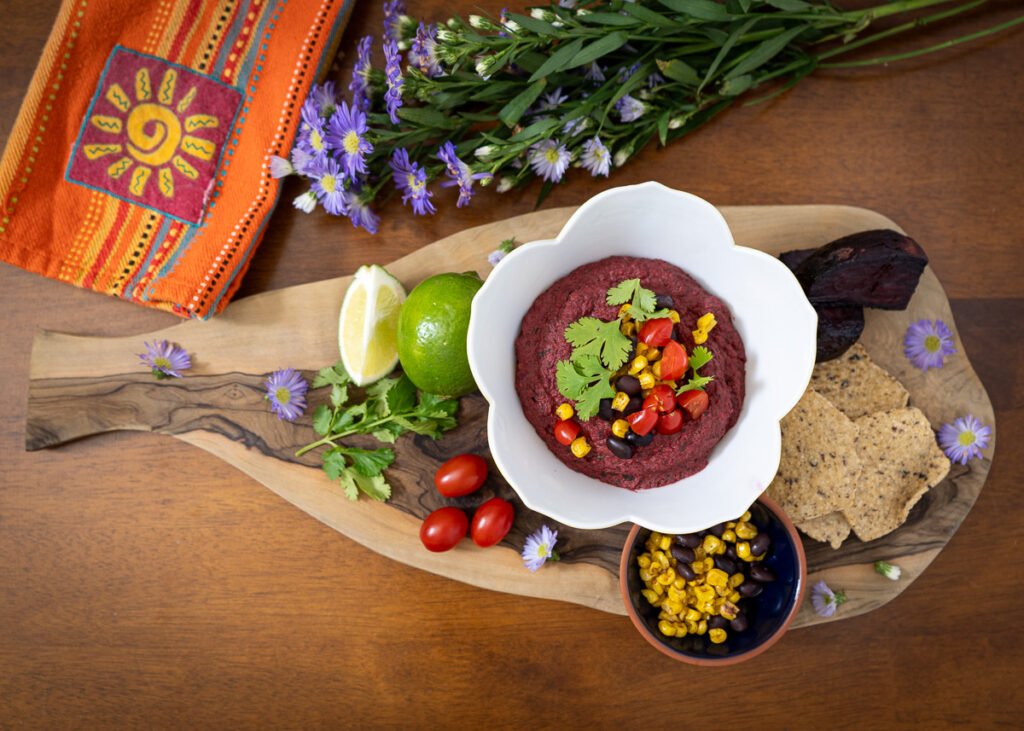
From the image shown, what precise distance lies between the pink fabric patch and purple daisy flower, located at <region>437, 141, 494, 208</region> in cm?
66

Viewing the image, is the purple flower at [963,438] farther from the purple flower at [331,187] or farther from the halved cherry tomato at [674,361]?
the purple flower at [331,187]

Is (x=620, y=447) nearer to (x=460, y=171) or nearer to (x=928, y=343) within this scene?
(x=460, y=171)

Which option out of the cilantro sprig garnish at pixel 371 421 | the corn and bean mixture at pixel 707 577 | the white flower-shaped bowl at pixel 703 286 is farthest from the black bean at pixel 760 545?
the cilantro sprig garnish at pixel 371 421

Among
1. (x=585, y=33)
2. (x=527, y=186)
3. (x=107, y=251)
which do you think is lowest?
(x=527, y=186)

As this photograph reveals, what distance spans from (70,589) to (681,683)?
1.80m

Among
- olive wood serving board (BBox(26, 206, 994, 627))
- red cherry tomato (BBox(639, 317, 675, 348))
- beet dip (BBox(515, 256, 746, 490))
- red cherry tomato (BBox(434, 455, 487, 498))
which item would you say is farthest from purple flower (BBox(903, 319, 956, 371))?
red cherry tomato (BBox(434, 455, 487, 498))

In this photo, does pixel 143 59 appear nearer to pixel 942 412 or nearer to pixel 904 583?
pixel 942 412

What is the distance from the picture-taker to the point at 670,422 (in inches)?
60.9

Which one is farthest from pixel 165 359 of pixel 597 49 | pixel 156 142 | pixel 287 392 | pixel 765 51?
pixel 765 51

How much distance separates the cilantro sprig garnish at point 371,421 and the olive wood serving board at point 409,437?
45 mm

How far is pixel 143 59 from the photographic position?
81.0 inches

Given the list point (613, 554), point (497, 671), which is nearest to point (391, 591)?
point (497, 671)

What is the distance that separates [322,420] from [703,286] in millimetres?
1065

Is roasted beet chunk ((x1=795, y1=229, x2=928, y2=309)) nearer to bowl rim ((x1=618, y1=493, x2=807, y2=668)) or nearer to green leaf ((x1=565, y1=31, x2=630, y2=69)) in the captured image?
bowl rim ((x1=618, y1=493, x2=807, y2=668))
